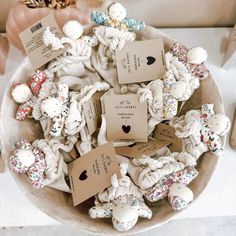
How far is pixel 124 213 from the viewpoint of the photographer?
0.63 metres

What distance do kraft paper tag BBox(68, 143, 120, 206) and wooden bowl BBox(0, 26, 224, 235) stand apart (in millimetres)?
32

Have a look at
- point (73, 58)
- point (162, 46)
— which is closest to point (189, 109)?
point (162, 46)

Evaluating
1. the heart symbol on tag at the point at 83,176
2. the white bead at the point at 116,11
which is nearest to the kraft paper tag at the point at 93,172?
the heart symbol on tag at the point at 83,176

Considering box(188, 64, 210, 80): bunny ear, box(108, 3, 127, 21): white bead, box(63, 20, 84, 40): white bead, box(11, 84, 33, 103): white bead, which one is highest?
box(108, 3, 127, 21): white bead

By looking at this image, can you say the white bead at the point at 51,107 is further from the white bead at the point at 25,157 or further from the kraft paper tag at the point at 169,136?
the kraft paper tag at the point at 169,136

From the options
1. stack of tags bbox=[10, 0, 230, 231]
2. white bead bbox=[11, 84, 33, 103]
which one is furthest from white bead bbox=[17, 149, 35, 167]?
white bead bbox=[11, 84, 33, 103]

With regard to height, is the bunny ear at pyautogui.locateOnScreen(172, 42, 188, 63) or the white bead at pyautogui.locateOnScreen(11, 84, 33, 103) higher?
the bunny ear at pyautogui.locateOnScreen(172, 42, 188, 63)

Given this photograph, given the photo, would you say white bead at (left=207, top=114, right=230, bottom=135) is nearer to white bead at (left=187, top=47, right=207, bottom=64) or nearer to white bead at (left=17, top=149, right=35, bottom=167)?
white bead at (left=187, top=47, right=207, bottom=64)

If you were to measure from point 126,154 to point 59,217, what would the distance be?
0.53 feet

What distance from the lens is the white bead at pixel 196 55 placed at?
735 mm

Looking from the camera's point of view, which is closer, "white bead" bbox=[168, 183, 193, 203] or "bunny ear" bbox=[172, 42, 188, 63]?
"white bead" bbox=[168, 183, 193, 203]

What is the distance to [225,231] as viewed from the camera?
107cm

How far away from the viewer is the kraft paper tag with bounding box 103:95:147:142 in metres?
0.73

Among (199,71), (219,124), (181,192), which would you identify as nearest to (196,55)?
(199,71)
